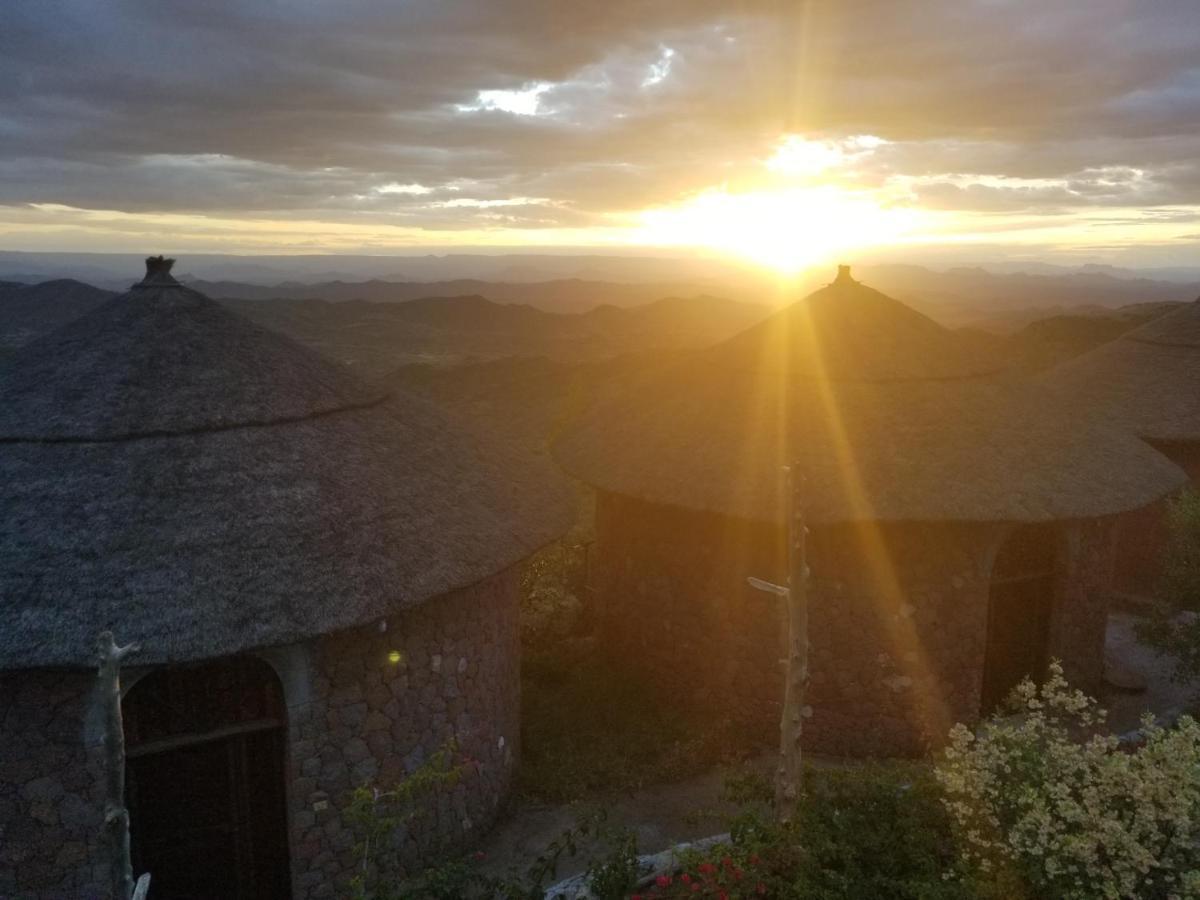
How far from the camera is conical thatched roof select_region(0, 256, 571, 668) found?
6.65 meters

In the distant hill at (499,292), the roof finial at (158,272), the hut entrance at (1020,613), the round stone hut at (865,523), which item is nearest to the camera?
the roof finial at (158,272)

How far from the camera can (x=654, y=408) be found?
44.1 ft

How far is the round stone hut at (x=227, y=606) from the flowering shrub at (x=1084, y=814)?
4547 millimetres

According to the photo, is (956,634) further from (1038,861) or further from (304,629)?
(304,629)

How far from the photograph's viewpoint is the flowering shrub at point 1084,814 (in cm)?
551

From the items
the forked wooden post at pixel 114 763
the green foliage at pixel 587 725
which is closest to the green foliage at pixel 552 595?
the green foliage at pixel 587 725

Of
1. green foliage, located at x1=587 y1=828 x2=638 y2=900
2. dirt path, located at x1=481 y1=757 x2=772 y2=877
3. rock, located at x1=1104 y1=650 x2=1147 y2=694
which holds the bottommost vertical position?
dirt path, located at x1=481 y1=757 x2=772 y2=877

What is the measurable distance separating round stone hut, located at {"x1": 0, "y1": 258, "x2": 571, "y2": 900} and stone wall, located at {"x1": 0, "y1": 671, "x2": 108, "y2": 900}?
2 centimetres

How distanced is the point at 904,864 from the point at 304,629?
4931 millimetres

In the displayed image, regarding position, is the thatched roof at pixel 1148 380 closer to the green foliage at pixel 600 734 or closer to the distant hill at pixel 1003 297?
the green foliage at pixel 600 734

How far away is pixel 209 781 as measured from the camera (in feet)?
25.3

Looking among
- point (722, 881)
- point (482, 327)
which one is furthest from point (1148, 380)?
point (482, 327)

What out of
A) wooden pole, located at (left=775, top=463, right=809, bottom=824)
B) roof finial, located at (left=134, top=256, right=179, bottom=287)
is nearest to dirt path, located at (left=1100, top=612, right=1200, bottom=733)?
wooden pole, located at (left=775, top=463, right=809, bottom=824)

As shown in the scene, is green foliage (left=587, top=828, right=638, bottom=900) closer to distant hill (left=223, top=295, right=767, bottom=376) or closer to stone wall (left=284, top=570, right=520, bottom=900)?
stone wall (left=284, top=570, right=520, bottom=900)
